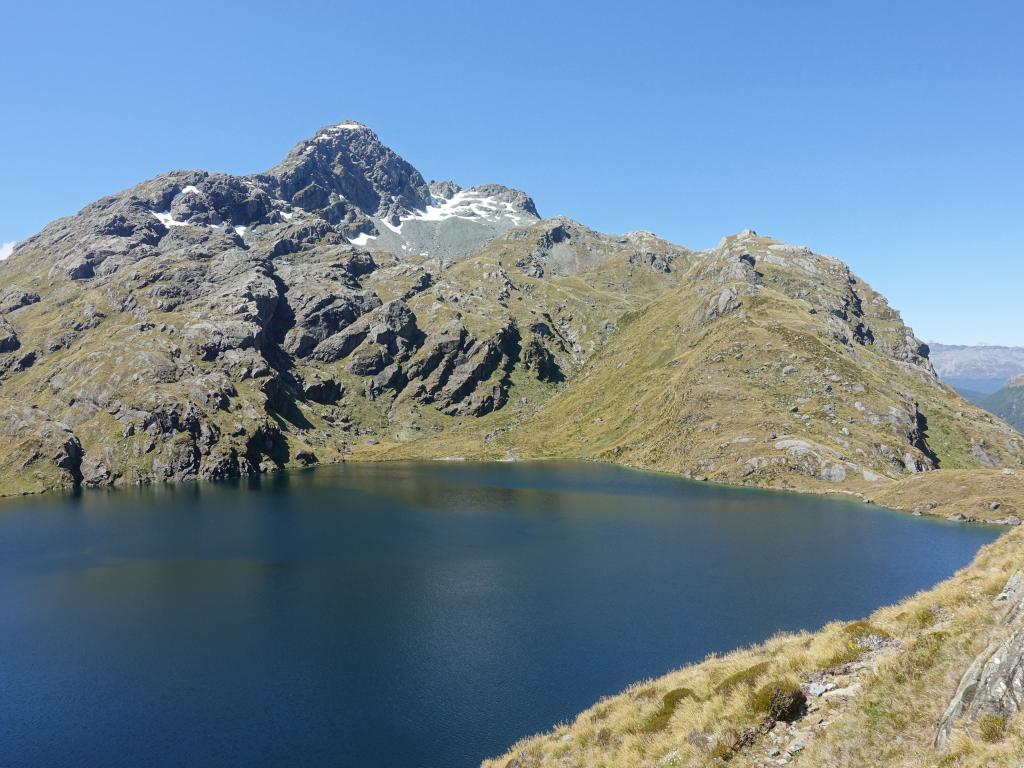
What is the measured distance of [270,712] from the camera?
55.7 m

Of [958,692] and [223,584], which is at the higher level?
[958,692]

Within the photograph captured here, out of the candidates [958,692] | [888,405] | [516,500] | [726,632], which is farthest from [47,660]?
[888,405]

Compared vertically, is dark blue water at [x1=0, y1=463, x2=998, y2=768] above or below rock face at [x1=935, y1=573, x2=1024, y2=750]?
below

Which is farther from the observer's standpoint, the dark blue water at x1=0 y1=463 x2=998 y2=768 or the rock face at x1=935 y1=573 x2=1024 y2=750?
the dark blue water at x1=0 y1=463 x2=998 y2=768

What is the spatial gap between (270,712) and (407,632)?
20912 mm

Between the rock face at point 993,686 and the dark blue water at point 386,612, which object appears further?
the dark blue water at point 386,612

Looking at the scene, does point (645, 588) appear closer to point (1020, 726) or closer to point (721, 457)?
point (1020, 726)

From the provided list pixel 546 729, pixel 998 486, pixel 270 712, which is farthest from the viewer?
pixel 998 486

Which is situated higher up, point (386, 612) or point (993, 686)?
point (993, 686)

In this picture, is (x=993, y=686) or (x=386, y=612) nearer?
(x=993, y=686)

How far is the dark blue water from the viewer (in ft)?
175

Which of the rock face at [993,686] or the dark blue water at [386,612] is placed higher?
the rock face at [993,686]

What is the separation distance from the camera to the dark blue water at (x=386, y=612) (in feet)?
175

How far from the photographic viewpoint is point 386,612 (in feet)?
266
